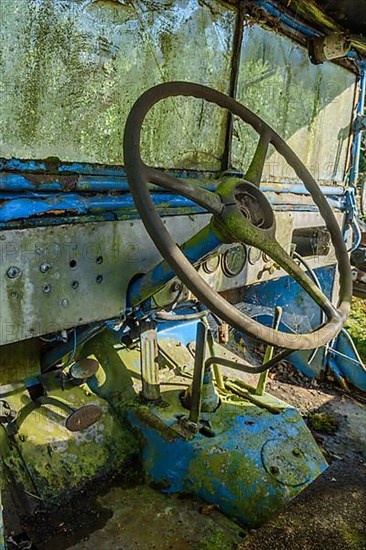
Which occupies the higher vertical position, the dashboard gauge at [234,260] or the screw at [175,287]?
the dashboard gauge at [234,260]

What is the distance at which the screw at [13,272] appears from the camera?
5.64 feet

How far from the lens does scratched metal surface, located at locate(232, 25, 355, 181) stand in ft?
9.37

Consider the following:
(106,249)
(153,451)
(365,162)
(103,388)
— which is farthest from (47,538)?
Result: (365,162)

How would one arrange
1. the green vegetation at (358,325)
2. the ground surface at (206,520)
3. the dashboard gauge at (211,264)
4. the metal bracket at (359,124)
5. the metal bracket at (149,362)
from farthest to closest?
the green vegetation at (358,325) < the metal bracket at (359,124) < the metal bracket at (149,362) < the dashboard gauge at (211,264) < the ground surface at (206,520)

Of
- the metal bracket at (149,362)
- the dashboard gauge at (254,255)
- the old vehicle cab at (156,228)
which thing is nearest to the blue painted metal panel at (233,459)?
the old vehicle cab at (156,228)

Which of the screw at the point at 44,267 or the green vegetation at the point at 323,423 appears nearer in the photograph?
the screw at the point at 44,267

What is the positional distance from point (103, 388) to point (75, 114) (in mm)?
1584

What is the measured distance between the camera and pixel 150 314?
259 centimetres

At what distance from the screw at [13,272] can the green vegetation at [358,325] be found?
3.55 meters

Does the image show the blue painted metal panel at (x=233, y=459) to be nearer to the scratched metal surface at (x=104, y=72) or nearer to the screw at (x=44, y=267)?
the screw at (x=44, y=267)

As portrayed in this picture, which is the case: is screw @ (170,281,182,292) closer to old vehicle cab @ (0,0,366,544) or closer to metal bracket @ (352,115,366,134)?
old vehicle cab @ (0,0,366,544)

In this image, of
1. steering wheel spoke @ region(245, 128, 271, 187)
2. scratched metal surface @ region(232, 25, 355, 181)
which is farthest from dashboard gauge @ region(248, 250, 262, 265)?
steering wheel spoke @ region(245, 128, 271, 187)

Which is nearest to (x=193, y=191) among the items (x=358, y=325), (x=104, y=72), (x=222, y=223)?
(x=222, y=223)

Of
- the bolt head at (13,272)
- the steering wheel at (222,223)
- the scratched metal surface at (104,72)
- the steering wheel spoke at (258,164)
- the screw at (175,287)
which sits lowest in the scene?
the screw at (175,287)
